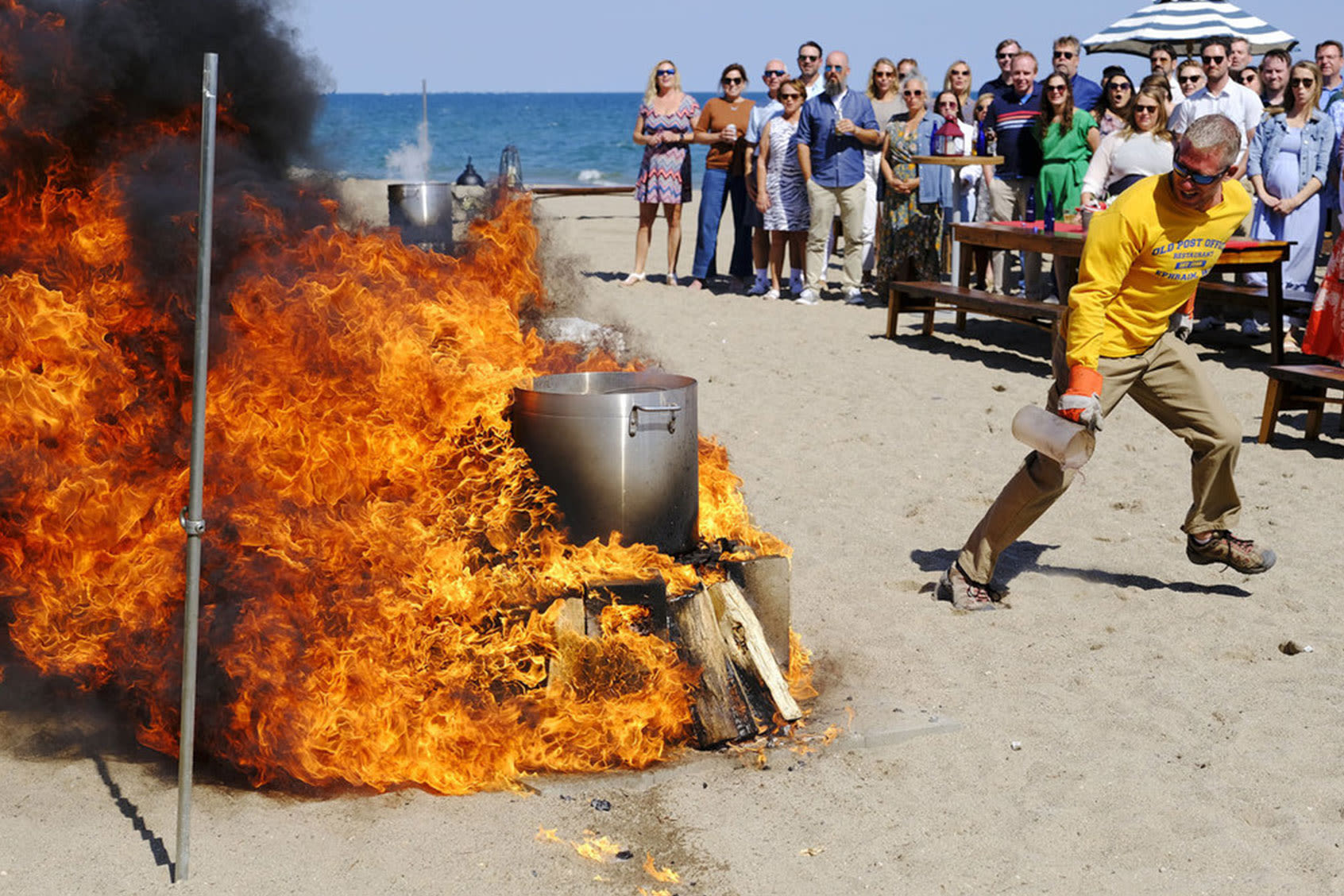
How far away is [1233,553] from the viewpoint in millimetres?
6020

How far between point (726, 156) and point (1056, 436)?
9436mm

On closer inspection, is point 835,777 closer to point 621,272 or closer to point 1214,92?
point 1214,92

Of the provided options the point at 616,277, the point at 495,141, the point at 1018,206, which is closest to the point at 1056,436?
the point at 1018,206

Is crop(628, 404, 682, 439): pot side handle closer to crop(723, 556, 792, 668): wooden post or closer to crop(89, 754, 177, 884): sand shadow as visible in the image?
crop(723, 556, 792, 668): wooden post

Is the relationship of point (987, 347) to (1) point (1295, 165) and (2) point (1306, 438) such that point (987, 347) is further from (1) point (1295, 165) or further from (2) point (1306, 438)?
(2) point (1306, 438)

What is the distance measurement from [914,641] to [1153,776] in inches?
53.7

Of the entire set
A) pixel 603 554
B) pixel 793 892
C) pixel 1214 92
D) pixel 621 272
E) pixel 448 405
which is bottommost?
pixel 793 892

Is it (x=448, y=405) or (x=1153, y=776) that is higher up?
(x=448, y=405)

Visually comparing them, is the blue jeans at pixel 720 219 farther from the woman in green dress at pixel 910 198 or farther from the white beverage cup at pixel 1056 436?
the white beverage cup at pixel 1056 436

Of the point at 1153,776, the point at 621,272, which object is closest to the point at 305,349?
the point at 1153,776

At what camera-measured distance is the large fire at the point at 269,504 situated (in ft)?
13.8

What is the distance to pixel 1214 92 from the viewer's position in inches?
459

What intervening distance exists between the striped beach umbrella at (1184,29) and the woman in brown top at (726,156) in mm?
4415

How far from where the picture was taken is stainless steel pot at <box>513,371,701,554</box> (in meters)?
4.61
